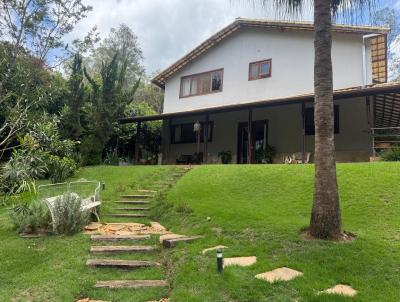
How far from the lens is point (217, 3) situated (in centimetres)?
796

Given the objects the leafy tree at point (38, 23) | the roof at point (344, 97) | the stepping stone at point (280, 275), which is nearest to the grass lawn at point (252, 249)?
the stepping stone at point (280, 275)

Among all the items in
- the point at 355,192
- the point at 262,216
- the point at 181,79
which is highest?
the point at 181,79

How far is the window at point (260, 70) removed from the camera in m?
19.2

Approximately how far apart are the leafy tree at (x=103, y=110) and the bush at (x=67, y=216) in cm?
1134

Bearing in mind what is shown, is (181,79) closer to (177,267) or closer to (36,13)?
(36,13)

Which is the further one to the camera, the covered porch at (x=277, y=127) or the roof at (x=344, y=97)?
the covered porch at (x=277, y=127)

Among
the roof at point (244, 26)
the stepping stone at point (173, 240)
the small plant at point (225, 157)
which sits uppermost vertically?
the roof at point (244, 26)

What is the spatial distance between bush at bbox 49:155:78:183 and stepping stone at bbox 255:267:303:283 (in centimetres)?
1100

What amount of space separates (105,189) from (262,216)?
7166mm

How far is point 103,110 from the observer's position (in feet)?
64.6

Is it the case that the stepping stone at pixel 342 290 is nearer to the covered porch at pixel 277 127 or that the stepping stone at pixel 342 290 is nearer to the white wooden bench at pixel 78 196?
the white wooden bench at pixel 78 196

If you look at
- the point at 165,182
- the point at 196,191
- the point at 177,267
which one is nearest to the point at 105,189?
the point at 165,182

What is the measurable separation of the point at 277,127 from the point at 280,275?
14.3 m

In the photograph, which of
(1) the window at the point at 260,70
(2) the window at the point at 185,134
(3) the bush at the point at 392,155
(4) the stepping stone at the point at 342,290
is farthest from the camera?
(2) the window at the point at 185,134
